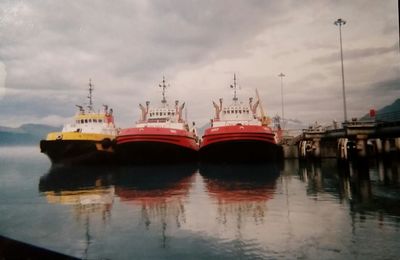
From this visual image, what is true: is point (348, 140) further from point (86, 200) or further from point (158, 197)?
point (86, 200)

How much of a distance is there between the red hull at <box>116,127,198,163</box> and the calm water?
10.4 m

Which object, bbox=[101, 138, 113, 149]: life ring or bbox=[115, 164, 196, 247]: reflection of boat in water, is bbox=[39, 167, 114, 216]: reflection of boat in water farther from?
bbox=[101, 138, 113, 149]: life ring

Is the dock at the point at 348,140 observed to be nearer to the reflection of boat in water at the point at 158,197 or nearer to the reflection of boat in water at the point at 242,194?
the reflection of boat in water at the point at 242,194

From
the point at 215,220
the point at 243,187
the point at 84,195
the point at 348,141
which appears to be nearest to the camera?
the point at 215,220

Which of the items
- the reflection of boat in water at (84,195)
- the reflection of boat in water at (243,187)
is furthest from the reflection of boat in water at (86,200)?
the reflection of boat in water at (243,187)

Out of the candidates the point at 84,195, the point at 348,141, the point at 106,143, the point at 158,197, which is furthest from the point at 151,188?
the point at 106,143

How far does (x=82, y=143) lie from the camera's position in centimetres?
3809

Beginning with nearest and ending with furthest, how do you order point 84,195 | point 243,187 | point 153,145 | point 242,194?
point 242,194 < point 84,195 < point 243,187 < point 153,145

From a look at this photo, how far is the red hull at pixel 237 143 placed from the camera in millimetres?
32312

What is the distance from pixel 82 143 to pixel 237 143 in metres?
16.7

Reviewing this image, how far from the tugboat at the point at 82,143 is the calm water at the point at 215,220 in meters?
16.1

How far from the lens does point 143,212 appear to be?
47.9 ft

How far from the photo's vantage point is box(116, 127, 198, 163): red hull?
32.6 m

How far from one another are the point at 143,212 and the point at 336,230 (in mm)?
7379
